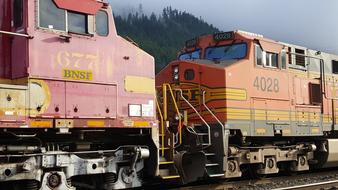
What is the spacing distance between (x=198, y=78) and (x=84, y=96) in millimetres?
4754

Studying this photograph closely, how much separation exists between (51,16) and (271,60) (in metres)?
7.06

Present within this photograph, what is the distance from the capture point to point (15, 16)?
7930mm

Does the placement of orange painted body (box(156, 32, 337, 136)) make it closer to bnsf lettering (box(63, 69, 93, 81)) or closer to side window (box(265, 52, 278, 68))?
side window (box(265, 52, 278, 68))

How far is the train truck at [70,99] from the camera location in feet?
24.5

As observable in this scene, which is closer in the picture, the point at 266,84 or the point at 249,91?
the point at 249,91

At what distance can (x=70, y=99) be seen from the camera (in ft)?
25.9

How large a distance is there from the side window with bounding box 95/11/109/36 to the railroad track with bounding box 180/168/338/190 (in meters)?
4.46

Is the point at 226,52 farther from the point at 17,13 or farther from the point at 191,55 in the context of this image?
the point at 17,13

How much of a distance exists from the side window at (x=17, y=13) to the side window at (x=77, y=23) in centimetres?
76

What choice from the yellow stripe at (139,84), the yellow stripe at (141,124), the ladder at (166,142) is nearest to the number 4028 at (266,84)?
the ladder at (166,142)

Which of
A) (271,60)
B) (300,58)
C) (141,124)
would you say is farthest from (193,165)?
(300,58)

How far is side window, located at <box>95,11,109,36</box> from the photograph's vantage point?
848 centimetres

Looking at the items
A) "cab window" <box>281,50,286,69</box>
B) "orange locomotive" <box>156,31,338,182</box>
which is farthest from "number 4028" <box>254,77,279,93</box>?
"cab window" <box>281,50,286,69</box>

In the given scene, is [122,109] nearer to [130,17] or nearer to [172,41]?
[172,41]
